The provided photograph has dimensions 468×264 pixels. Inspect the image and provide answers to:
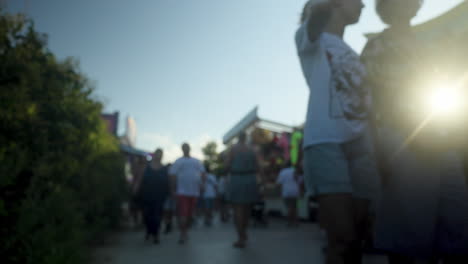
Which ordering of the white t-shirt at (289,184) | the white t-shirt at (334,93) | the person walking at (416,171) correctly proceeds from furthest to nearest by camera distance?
the white t-shirt at (289,184)
the white t-shirt at (334,93)
the person walking at (416,171)

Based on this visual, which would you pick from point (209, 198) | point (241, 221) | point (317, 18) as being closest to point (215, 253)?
point (241, 221)

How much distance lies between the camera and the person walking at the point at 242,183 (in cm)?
679

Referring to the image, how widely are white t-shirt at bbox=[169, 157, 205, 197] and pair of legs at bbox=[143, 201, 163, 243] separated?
53 centimetres

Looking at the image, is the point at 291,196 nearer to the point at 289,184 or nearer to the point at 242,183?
the point at 289,184

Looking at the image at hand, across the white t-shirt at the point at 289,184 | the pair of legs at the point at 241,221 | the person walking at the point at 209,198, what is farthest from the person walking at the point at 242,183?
the person walking at the point at 209,198

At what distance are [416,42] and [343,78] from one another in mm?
441

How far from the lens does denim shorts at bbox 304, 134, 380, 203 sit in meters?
2.21

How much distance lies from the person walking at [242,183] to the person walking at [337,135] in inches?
176

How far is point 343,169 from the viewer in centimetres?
224

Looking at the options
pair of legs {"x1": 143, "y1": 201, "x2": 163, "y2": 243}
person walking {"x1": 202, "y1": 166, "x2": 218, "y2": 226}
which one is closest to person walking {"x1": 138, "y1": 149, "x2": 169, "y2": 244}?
pair of legs {"x1": 143, "y1": 201, "x2": 163, "y2": 243}

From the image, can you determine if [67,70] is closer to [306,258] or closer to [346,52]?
[306,258]

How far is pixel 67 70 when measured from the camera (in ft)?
20.8

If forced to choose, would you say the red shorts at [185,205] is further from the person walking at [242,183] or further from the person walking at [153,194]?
the person walking at [242,183]

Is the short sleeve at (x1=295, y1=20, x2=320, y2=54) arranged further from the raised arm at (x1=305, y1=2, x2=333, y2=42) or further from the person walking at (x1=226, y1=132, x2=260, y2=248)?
the person walking at (x1=226, y1=132, x2=260, y2=248)
